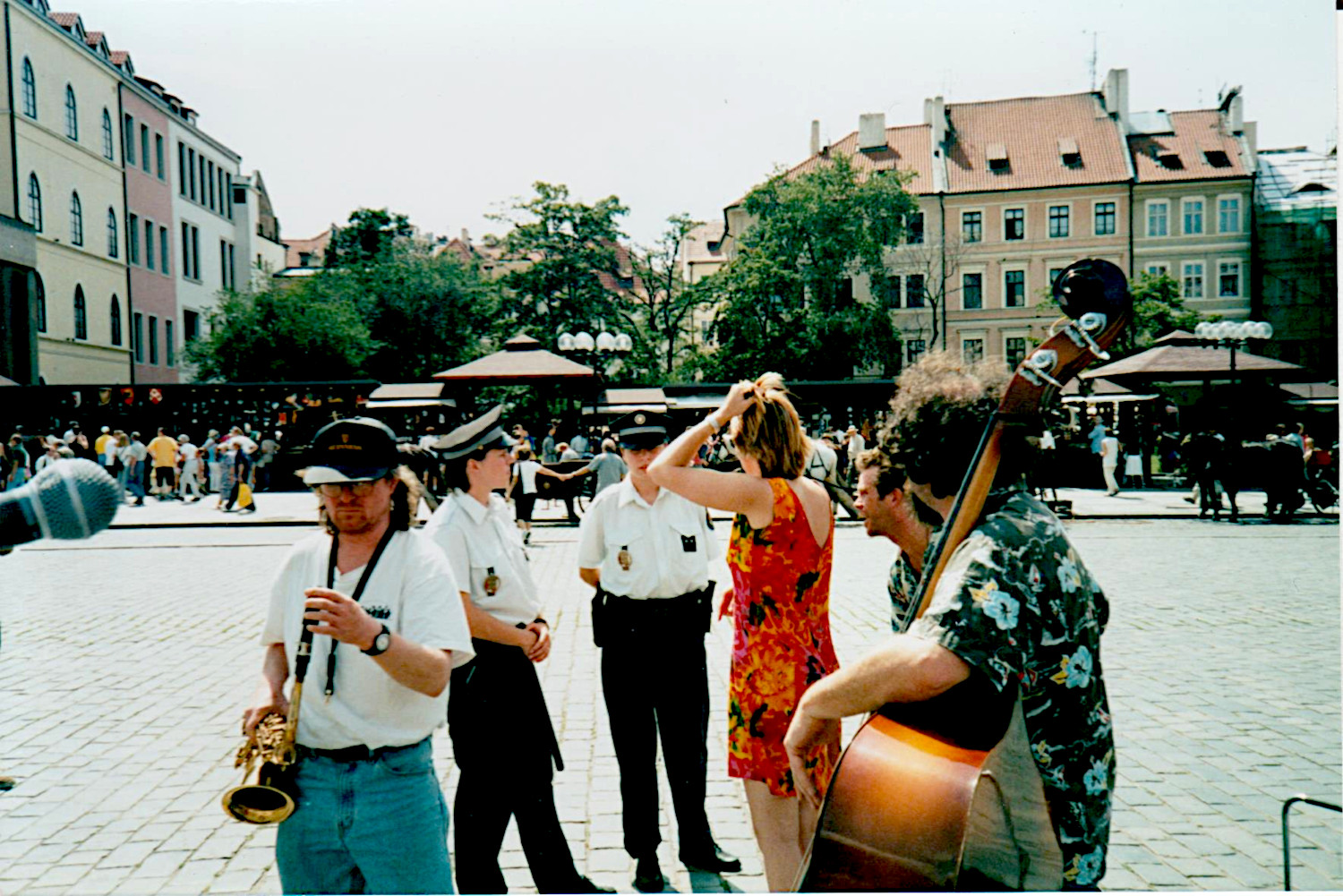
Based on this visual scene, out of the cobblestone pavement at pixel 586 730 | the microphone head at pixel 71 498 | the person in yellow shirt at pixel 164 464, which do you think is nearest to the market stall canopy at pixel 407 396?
the person in yellow shirt at pixel 164 464

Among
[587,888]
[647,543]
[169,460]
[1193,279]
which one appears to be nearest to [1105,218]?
[1193,279]

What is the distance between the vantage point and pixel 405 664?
2.40 meters

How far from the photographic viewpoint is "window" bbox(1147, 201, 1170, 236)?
44719 millimetres

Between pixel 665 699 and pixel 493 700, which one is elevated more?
pixel 493 700

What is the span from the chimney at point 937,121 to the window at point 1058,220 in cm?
662

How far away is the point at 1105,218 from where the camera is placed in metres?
47.5

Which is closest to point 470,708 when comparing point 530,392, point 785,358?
point 530,392

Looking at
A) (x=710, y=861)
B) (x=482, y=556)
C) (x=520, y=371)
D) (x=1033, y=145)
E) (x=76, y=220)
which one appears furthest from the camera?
(x=1033, y=145)

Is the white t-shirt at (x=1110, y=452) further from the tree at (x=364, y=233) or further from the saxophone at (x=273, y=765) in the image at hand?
the tree at (x=364, y=233)

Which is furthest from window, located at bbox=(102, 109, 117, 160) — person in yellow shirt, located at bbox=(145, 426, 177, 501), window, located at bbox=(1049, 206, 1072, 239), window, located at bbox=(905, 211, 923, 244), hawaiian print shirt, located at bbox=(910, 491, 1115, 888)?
window, located at bbox=(1049, 206, 1072, 239)

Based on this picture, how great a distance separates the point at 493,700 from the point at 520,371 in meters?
14.7

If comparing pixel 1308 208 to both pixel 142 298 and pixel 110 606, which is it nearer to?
pixel 110 606

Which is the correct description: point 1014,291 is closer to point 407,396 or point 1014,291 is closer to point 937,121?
point 937,121

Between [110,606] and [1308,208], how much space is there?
10.2 metres
